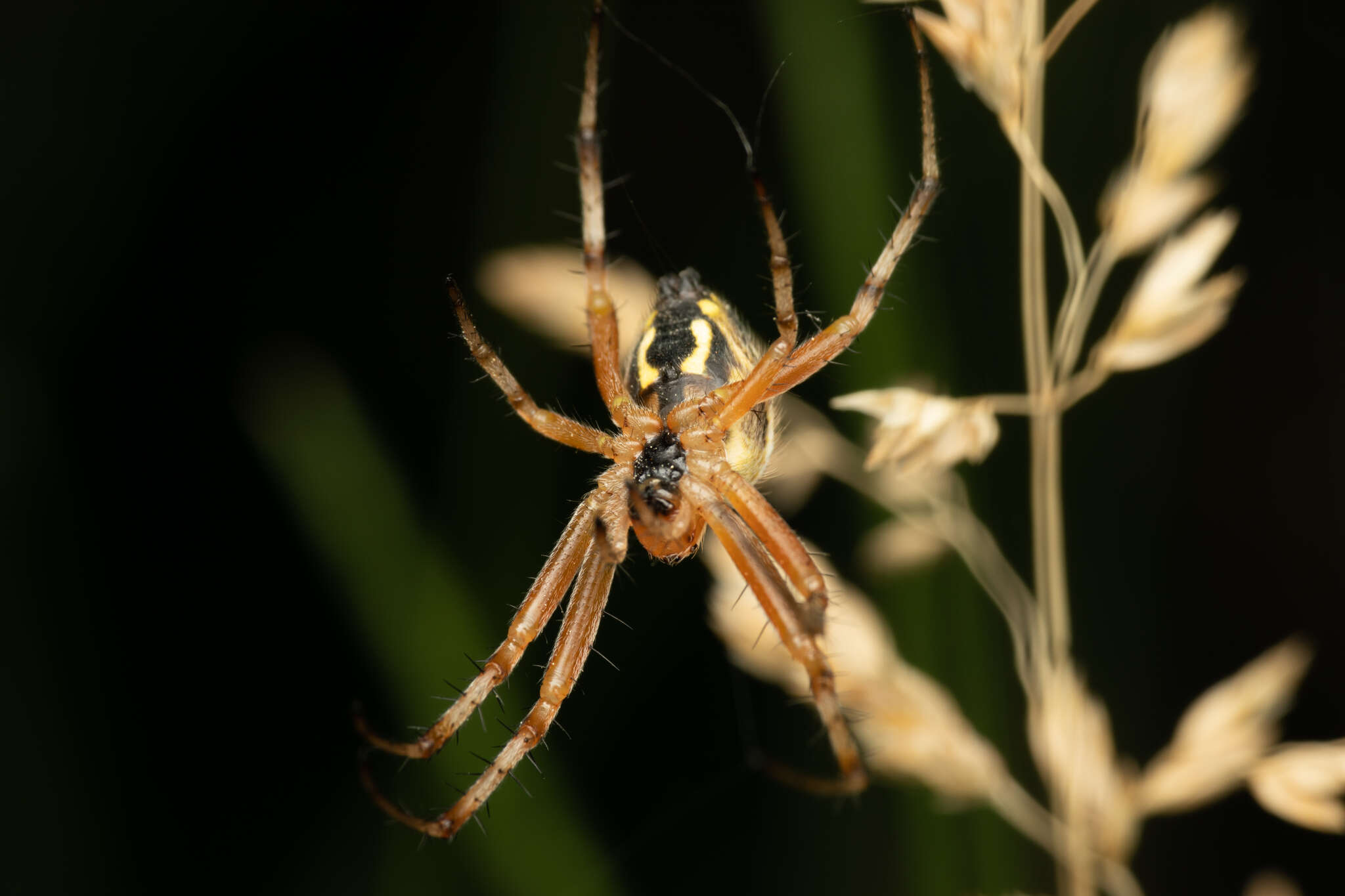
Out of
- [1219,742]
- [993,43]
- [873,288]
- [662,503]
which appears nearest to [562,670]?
[662,503]

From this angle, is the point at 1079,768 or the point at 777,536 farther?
the point at 777,536

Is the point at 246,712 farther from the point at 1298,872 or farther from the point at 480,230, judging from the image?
the point at 1298,872

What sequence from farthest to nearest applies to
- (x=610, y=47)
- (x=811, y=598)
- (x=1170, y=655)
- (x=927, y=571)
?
1. (x=1170, y=655)
2. (x=610, y=47)
3. (x=927, y=571)
4. (x=811, y=598)

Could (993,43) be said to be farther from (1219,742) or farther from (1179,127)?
(1219,742)

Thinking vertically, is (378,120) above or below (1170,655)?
above

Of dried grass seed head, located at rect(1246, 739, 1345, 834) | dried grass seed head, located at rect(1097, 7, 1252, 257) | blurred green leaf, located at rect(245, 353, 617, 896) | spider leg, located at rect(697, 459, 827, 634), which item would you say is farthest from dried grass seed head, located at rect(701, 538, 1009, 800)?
dried grass seed head, located at rect(1097, 7, 1252, 257)

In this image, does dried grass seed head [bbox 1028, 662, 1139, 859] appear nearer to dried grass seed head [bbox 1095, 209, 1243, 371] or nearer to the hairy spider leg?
dried grass seed head [bbox 1095, 209, 1243, 371]

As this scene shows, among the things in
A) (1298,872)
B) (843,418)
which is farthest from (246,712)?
(1298,872)
